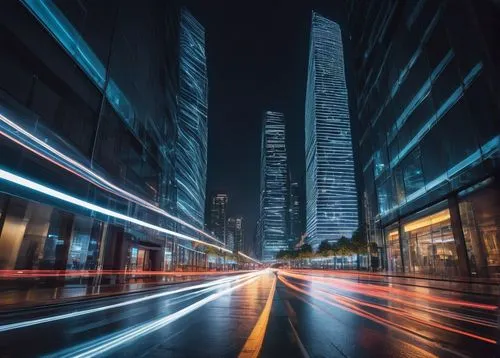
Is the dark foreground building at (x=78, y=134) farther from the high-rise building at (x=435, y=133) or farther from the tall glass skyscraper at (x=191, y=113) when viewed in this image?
the tall glass skyscraper at (x=191, y=113)

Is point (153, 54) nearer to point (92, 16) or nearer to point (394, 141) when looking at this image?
point (92, 16)

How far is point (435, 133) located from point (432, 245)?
40.2ft

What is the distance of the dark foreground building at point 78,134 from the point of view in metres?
19.5

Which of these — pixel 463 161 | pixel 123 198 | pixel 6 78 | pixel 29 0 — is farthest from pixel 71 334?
pixel 463 161

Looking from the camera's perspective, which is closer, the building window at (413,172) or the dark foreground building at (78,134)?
the dark foreground building at (78,134)

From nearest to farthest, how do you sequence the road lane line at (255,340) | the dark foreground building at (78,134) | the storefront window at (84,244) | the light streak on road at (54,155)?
the road lane line at (255,340)
the light streak on road at (54,155)
the dark foreground building at (78,134)
the storefront window at (84,244)

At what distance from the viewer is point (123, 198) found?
112ft

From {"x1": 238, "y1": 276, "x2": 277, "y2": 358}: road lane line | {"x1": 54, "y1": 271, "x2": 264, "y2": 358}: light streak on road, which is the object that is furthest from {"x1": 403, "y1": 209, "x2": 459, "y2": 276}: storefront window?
{"x1": 54, "y1": 271, "x2": 264, "y2": 358}: light streak on road

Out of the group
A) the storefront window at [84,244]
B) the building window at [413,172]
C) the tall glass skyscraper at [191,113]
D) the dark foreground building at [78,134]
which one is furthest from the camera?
the tall glass skyscraper at [191,113]

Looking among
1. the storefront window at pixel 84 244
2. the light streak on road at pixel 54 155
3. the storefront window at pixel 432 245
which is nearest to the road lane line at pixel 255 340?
the light streak on road at pixel 54 155

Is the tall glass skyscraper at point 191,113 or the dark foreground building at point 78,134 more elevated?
the tall glass skyscraper at point 191,113

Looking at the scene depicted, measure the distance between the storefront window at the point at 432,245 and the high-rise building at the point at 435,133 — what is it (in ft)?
0.37

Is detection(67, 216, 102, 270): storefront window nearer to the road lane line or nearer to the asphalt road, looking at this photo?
the asphalt road

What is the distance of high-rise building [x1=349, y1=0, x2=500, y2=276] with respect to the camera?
25344mm
